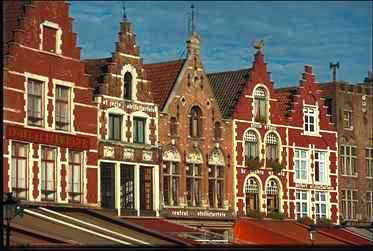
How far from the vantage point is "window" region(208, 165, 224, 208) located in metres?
46.5

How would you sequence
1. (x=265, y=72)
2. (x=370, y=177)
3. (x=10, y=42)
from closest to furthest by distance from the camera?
(x=10, y=42) → (x=265, y=72) → (x=370, y=177)

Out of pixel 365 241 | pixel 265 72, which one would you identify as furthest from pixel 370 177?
pixel 265 72

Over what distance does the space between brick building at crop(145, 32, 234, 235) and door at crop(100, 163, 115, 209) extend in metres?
2.52

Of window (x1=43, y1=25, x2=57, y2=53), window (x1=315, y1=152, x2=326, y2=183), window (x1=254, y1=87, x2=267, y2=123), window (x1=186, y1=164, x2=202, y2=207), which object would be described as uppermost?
window (x1=43, y1=25, x2=57, y2=53)

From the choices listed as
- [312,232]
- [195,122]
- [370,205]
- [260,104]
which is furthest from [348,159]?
[195,122]

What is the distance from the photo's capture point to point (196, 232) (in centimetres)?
4269

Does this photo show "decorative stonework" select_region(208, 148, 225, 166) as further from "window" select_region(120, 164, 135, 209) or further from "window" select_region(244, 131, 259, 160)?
"window" select_region(120, 164, 135, 209)

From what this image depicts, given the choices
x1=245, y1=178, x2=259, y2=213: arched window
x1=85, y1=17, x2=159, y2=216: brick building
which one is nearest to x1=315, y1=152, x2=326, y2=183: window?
x1=245, y1=178, x2=259, y2=213: arched window

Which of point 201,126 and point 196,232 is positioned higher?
point 201,126

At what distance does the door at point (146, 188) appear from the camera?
141ft

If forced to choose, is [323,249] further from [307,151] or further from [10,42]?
[307,151]

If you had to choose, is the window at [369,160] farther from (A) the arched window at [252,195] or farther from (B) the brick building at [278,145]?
(A) the arched window at [252,195]

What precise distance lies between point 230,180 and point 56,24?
37.2ft

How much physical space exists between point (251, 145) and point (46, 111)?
40.8 ft
